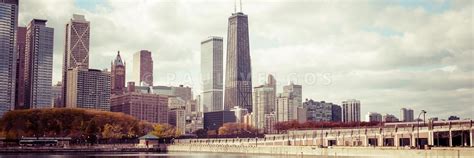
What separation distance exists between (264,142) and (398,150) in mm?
78932

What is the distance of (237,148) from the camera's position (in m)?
176

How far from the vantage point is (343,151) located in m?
129

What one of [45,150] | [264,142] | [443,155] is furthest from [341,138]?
[45,150]

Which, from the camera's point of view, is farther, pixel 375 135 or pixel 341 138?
pixel 341 138

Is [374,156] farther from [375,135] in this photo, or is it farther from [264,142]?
[264,142]

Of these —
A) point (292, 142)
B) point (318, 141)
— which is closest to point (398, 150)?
point (318, 141)

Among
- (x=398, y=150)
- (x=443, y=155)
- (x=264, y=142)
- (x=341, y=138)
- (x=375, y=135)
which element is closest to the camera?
(x=443, y=155)

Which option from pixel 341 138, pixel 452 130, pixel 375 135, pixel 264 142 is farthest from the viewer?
pixel 264 142

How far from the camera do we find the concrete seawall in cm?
9981

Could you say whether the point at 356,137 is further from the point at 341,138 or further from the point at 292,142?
the point at 292,142

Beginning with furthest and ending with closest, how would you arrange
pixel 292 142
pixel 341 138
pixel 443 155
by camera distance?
pixel 292 142
pixel 341 138
pixel 443 155

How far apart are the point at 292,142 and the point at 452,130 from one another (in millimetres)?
A: 49356

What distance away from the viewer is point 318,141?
543ft

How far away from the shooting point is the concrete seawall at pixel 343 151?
99812mm
